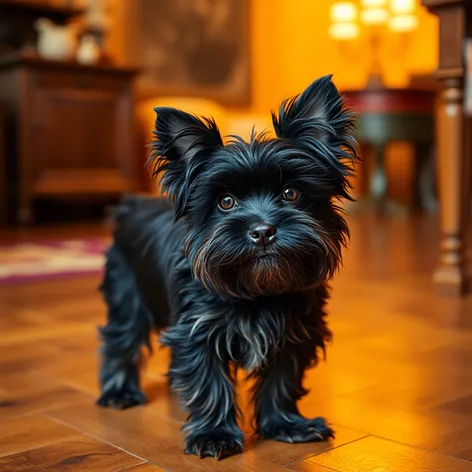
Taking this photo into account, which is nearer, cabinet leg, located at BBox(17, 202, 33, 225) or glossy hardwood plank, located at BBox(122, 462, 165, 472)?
glossy hardwood plank, located at BBox(122, 462, 165, 472)

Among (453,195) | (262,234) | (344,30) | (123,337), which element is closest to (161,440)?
(123,337)

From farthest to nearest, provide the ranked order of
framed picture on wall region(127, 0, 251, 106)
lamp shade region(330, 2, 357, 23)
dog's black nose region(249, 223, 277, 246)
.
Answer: framed picture on wall region(127, 0, 251, 106)
lamp shade region(330, 2, 357, 23)
dog's black nose region(249, 223, 277, 246)

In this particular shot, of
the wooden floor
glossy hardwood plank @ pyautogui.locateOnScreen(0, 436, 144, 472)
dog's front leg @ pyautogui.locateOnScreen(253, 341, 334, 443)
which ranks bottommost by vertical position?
the wooden floor

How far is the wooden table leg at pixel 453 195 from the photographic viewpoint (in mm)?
3082

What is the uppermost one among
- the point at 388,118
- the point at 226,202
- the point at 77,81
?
the point at 77,81

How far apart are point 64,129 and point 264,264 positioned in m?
5.16

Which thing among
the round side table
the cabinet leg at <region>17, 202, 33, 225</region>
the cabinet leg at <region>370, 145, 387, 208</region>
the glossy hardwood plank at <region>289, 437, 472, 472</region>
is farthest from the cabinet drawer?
the glossy hardwood plank at <region>289, 437, 472, 472</region>

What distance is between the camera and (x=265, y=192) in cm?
134

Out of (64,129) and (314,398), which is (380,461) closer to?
(314,398)

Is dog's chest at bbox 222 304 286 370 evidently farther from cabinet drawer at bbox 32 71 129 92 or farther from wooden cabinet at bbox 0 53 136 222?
cabinet drawer at bbox 32 71 129 92

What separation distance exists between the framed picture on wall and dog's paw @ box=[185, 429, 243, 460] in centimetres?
669

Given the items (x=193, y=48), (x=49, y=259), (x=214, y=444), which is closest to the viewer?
(x=214, y=444)

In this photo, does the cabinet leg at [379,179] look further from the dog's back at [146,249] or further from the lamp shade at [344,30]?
the dog's back at [146,249]

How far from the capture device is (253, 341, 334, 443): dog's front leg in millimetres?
1483
